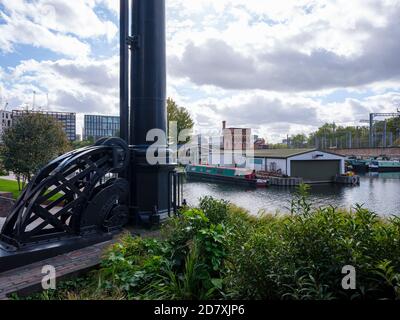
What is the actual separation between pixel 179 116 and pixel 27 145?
2411 centimetres

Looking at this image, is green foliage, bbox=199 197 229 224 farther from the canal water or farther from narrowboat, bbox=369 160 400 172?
narrowboat, bbox=369 160 400 172

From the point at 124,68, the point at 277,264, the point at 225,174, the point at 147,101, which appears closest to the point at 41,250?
the point at 277,264

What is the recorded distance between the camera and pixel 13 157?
13688 mm

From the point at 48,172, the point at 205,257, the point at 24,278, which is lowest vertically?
the point at 24,278

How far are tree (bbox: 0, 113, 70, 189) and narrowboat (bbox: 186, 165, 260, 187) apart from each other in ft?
71.9

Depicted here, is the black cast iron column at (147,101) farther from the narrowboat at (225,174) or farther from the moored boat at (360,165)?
the moored boat at (360,165)

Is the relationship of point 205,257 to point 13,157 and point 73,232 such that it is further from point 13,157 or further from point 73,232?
point 13,157

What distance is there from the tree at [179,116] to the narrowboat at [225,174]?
20.6ft

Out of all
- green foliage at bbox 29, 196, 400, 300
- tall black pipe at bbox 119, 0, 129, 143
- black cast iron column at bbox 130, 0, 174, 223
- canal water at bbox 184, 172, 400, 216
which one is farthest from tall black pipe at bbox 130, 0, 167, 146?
canal water at bbox 184, 172, 400, 216

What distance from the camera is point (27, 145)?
13.7 meters

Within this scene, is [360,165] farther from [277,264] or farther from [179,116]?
[277,264]
